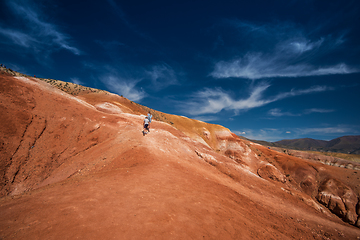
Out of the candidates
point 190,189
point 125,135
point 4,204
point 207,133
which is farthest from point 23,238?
point 207,133

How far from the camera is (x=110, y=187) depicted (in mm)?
7785

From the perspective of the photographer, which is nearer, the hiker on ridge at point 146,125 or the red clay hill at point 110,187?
the red clay hill at point 110,187

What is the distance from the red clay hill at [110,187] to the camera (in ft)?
16.6

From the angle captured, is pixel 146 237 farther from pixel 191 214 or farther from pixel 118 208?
pixel 191 214

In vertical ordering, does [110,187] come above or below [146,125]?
below

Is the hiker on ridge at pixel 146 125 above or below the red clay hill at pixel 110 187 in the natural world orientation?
above

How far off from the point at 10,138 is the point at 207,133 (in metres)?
50.6

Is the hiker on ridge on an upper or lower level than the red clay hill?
upper

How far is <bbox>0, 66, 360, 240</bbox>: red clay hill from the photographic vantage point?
5070 mm

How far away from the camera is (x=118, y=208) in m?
5.95

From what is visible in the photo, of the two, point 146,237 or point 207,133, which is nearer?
point 146,237

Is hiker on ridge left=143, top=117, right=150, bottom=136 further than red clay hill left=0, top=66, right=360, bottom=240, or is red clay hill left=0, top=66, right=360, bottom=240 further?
hiker on ridge left=143, top=117, right=150, bottom=136

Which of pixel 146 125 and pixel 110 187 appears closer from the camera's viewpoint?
pixel 110 187

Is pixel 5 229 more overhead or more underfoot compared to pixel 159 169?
more underfoot
